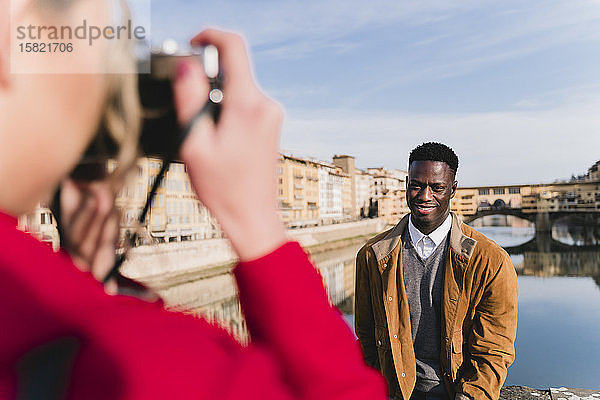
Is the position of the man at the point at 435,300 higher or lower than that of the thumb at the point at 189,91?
lower

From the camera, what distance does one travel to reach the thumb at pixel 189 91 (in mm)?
468

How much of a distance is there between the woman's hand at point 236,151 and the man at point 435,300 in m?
1.92

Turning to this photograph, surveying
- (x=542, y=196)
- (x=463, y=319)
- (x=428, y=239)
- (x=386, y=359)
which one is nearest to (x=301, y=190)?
(x=542, y=196)

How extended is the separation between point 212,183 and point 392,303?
2020 millimetres

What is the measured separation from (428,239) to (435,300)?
0.30 m

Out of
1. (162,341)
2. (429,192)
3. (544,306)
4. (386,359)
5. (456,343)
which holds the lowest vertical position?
(544,306)

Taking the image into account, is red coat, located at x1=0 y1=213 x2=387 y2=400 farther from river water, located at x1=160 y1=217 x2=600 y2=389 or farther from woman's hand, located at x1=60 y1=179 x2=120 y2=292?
woman's hand, located at x1=60 y1=179 x2=120 y2=292

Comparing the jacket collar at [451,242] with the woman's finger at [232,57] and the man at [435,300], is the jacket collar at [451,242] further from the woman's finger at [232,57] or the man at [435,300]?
the woman's finger at [232,57]

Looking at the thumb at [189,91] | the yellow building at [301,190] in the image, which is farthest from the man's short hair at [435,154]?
the yellow building at [301,190]

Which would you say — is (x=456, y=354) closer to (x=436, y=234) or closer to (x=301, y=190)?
(x=436, y=234)

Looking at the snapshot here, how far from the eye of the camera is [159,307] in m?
0.45

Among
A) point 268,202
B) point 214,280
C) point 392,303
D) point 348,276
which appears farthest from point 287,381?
point 348,276

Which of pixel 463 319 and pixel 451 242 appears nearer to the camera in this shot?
pixel 463 319

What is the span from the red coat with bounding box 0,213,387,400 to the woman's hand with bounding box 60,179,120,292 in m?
0.27
